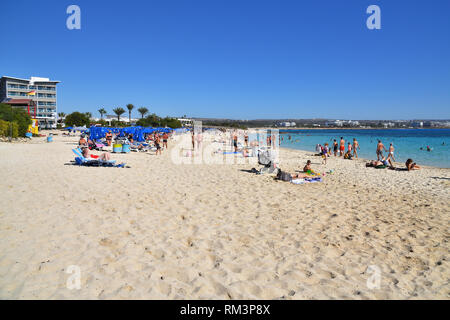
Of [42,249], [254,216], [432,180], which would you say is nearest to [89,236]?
[42,249]

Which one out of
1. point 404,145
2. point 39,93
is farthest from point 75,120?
point 404,145

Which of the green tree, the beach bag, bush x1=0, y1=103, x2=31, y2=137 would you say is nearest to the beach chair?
the beach bag

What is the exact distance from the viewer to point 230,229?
4395 millimetres

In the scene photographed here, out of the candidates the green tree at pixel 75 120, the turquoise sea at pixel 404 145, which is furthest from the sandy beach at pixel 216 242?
the green tree at pixel 75 120

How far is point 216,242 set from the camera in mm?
3875

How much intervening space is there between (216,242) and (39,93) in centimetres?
8874

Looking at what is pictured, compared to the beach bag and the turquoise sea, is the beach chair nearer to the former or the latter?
the beach bag

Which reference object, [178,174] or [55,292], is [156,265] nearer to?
[55,292]

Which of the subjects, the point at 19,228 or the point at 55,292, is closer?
the point at 55,292

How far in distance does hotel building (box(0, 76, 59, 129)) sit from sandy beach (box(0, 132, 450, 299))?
7746 cm

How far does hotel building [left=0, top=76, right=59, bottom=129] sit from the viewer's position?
227 ft

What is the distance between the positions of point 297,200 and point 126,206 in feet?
13.0

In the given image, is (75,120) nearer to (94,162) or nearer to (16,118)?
(16,118)
